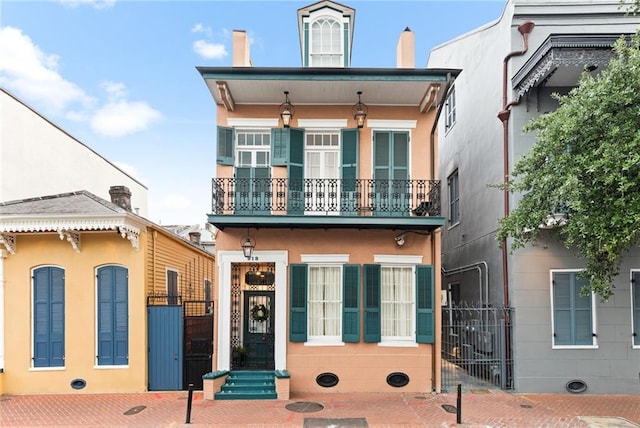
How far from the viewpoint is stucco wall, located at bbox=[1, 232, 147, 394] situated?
9773mm

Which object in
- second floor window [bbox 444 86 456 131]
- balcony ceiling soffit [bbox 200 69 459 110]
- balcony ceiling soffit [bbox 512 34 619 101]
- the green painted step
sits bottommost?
the green painted step

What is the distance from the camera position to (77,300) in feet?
32.7

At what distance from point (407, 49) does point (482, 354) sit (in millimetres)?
7947

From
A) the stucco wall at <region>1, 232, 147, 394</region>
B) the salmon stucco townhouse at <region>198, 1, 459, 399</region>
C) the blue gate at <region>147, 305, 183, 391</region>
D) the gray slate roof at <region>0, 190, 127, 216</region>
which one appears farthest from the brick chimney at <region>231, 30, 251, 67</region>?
the blue gate at <region>147, 305, 183, 391</region>

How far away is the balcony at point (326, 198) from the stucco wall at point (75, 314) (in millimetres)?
2396

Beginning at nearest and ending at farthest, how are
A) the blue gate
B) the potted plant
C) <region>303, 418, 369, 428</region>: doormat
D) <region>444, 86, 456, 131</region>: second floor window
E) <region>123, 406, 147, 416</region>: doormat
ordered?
<region>303, 418, 369, 428</region>: doormat
<region>123, 406, 147, 416</region>: doormat
the blue gate
the potted plant
<region>444, 86, 456, 131</region>: second floor window

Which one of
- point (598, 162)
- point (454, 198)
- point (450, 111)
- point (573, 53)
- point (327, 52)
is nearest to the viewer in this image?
point (598, 162)

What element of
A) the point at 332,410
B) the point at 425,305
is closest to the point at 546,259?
the point at 425,305

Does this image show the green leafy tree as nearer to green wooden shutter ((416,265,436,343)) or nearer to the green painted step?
green wooden shutter ((416,265,436,343))

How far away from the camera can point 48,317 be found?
998cm

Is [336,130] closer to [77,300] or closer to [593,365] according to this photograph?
[77,300]

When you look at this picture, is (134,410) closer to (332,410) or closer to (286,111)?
(332,410)

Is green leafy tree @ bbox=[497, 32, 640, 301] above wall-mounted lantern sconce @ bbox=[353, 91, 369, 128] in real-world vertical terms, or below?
below

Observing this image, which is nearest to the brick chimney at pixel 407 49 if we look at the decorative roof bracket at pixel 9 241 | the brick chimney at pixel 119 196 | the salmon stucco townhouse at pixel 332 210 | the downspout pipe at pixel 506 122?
the salmon stucco townhouse at pixel 332 210
